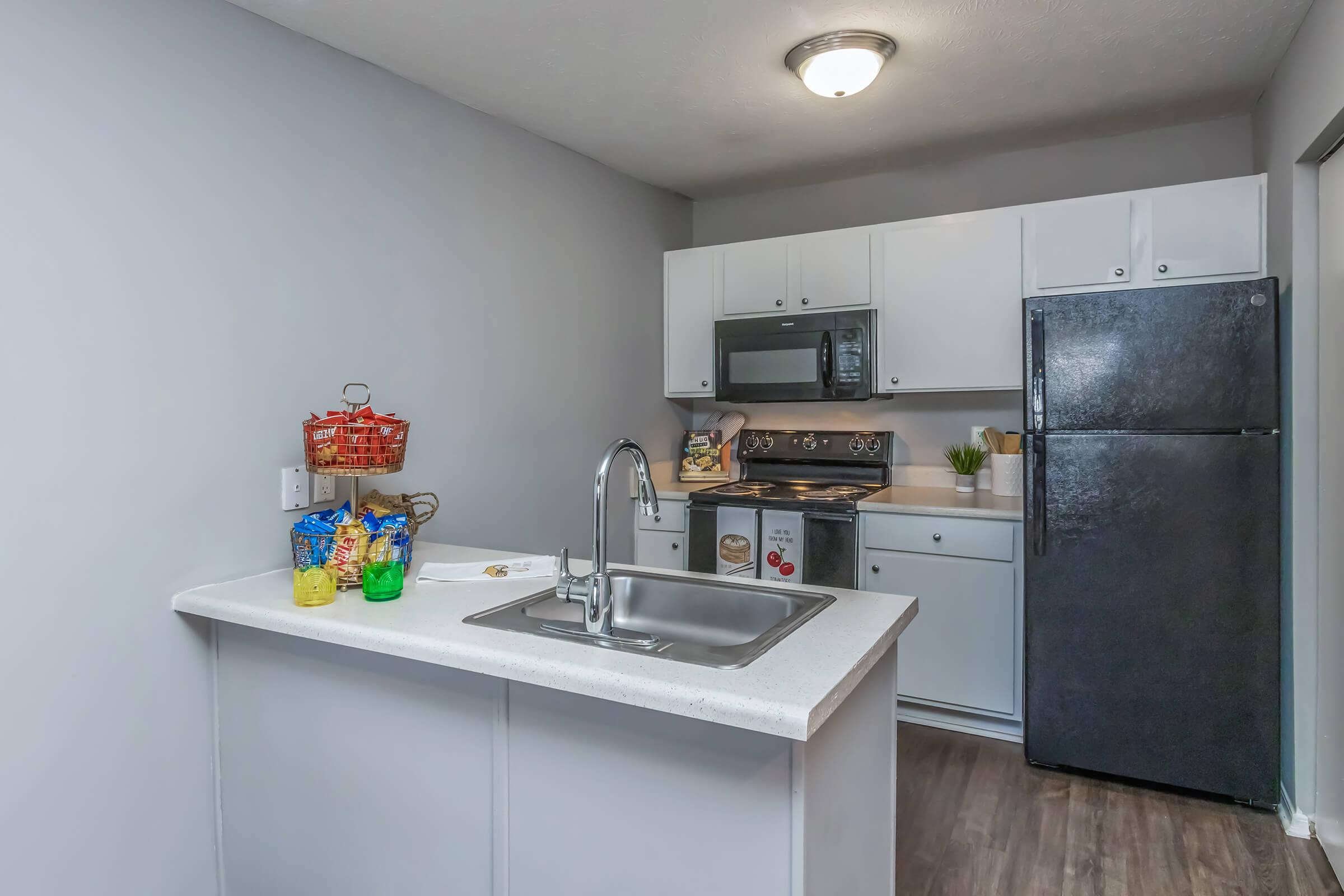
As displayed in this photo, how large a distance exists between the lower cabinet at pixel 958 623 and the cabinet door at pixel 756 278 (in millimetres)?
1102

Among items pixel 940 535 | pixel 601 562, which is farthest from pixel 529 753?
pixel 940 535

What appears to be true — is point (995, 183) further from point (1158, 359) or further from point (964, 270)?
point (1158, 359)

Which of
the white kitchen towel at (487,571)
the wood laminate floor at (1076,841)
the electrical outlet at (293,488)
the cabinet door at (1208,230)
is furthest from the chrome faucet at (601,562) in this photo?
the cabinet door at (1208,230)

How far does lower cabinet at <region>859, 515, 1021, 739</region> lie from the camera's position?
9.20 feet

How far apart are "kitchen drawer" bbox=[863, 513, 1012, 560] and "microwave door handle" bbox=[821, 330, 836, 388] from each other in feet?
1.99

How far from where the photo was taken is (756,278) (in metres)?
3.48

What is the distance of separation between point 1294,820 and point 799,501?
70.5 inches

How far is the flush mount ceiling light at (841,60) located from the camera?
7.07ft

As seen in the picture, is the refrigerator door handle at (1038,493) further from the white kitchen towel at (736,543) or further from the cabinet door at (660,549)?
the cabinet door at (660,549)

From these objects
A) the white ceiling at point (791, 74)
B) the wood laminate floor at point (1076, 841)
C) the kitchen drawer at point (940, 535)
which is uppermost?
the white ceiling at point (791, 74)

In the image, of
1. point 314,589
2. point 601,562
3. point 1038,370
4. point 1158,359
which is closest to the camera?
point 601,562

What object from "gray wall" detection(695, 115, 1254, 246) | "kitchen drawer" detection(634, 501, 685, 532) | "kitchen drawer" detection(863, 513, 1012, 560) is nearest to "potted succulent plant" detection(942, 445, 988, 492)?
"kitchen drawer" detection(863, 513, 1012, 560)

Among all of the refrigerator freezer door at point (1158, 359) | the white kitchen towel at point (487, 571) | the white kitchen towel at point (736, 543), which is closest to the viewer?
the white kitchen towel at point (487, 571)

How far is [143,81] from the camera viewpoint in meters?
1.72
